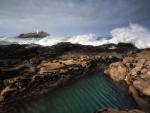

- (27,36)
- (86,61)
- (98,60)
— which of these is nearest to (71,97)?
(86,61)

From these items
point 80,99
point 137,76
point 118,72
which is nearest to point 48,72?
point 80,99

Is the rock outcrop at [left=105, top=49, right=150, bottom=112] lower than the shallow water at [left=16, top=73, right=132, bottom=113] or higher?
higher

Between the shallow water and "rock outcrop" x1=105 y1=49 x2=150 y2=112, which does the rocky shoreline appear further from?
the shallow water

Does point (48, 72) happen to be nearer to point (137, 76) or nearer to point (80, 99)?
point (80, 99)

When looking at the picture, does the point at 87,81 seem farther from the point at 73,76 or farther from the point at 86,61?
the point at 86,61

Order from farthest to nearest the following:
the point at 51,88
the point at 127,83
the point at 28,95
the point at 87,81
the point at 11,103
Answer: the point at 87,81, the point at 127,83, the point at 51,88, the point at 28,95, the point at 11,103

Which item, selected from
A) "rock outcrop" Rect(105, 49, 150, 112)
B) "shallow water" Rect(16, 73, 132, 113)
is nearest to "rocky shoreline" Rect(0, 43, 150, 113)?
"rock outcrop" Rect(105, 49, 150, 112)
